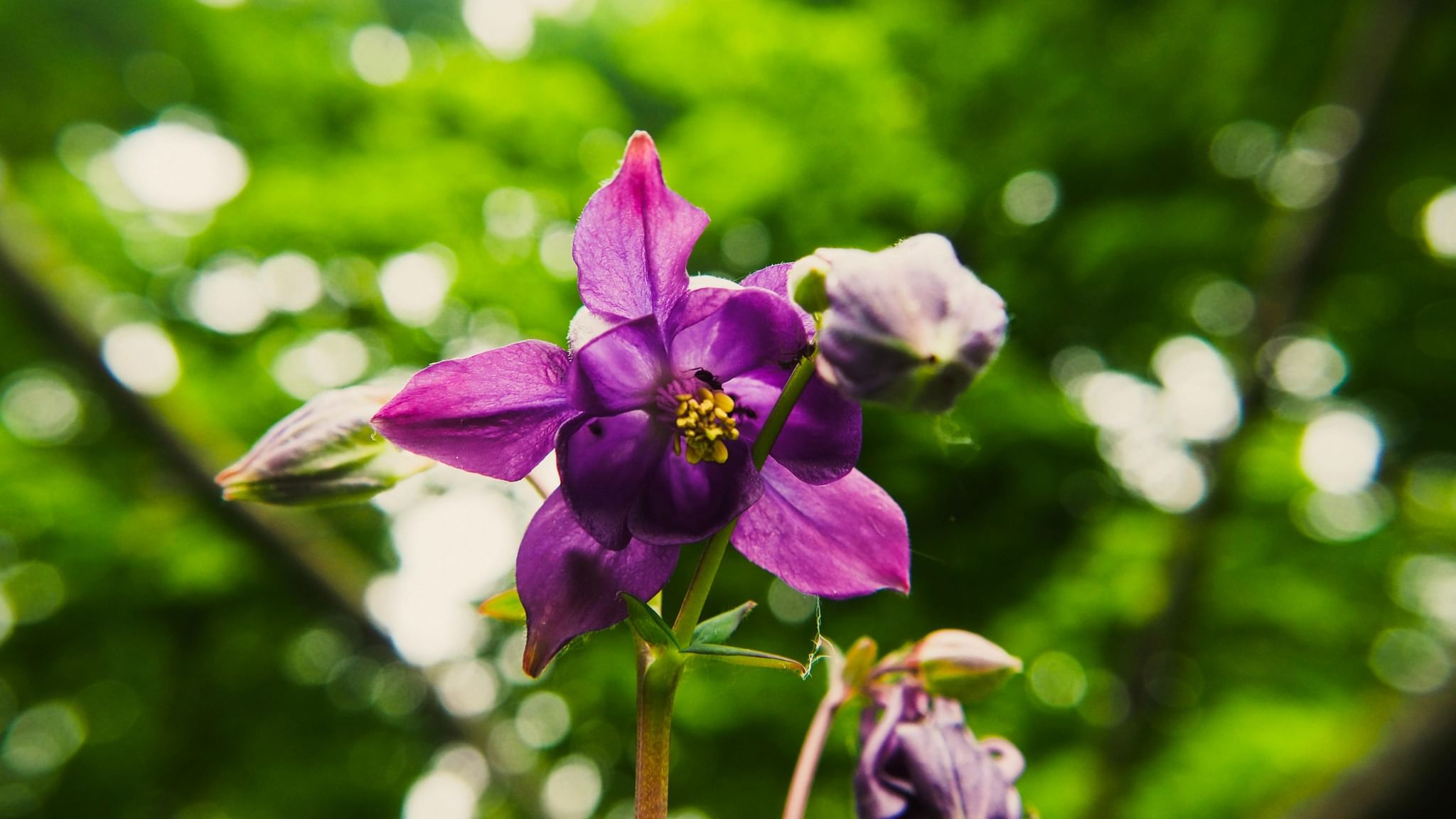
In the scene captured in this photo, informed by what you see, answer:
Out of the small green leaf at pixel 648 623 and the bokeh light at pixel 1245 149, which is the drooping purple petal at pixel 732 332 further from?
the bokeh light at pixel 1245 149

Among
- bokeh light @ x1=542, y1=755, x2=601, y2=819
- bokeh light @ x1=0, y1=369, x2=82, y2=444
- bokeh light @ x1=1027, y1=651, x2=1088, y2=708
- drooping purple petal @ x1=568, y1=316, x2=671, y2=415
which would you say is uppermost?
drooping purple petal @ x1=568, y1=316, x2=671, y2=415

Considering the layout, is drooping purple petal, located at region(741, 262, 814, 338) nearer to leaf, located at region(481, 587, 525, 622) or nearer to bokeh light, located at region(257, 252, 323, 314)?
leaf, located at region(481, 587, 525, 622)

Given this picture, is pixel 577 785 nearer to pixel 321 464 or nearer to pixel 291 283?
pixel 291 283

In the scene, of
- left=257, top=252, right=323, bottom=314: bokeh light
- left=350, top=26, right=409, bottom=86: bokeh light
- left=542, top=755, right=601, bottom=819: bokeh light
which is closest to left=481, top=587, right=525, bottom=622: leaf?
left=257, top=252, right=323, bottom=314: bokeh light

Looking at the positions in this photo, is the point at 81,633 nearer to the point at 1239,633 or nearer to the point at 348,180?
the point at 348,180

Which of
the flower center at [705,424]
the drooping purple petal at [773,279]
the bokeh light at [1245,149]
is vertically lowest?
the flower center at [705,424]

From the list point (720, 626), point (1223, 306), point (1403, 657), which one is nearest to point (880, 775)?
point (720, 626)

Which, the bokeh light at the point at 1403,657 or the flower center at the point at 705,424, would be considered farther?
the bokeh light at the point at 1403,657

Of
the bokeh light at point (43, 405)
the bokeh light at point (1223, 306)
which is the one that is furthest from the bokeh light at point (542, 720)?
the bokeh light at point (1223, 306)
